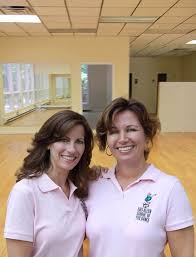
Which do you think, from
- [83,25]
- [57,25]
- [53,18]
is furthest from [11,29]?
[83,25]

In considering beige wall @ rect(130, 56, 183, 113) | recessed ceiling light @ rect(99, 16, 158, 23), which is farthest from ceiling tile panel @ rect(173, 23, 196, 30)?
beige wall @ rect(130, 56, 183, 113)

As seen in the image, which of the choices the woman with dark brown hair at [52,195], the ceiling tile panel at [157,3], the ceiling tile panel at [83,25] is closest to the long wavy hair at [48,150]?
the woman with dark brown hair at [52,195]

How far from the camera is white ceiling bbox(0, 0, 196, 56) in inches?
247

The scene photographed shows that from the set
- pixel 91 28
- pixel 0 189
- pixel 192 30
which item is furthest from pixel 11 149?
pixel 192 30

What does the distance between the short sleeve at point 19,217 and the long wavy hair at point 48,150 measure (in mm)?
130

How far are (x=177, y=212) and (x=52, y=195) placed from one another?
23.2 inches

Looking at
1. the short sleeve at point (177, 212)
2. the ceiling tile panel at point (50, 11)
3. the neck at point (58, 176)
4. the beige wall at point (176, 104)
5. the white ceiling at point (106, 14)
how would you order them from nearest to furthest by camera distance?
the short sleeve at point (177, 212) → the neck at point (58, 176) → the white ceiling at point (106, 14) → the ceiling tile panel at point (50, 11) → the beige wall at point (176, 104)

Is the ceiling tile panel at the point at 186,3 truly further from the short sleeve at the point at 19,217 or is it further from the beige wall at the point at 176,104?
the short sleeve at the point at 19,217

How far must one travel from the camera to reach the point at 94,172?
1.76 m

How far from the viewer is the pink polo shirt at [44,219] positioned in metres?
1.38

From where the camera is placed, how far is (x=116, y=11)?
694 cm

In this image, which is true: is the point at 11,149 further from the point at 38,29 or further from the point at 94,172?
the point at 94,172

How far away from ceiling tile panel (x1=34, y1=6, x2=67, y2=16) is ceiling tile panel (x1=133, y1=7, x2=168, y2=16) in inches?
63.8

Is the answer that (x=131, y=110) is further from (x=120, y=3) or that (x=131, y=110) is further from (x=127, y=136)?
(x=120, y=3)
